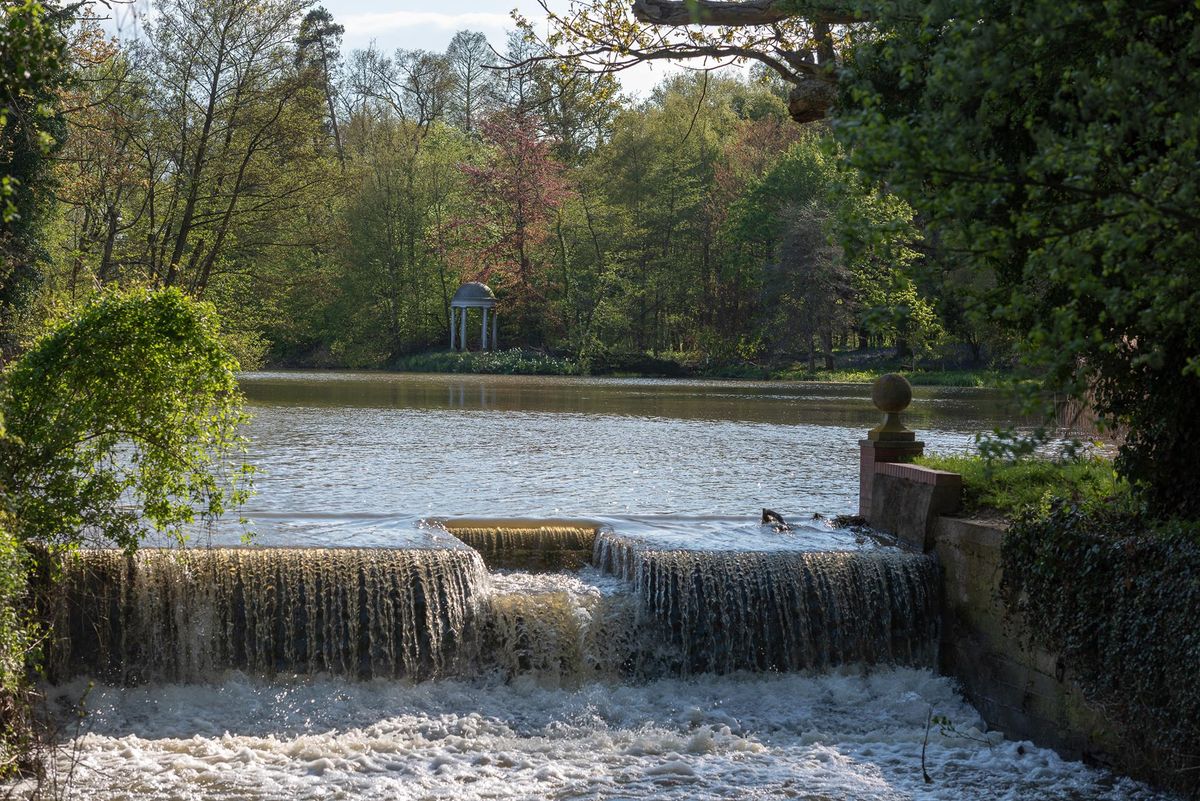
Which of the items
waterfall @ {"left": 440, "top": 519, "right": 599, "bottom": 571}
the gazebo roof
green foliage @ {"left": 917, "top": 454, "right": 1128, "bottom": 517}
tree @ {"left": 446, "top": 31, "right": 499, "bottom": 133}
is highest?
tree @ {"left": 446, "top": 31, "right": 499, "bottom": 133}

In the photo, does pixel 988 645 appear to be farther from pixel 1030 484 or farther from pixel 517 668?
pixel 517 668

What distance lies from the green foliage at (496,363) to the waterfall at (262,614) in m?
32.6

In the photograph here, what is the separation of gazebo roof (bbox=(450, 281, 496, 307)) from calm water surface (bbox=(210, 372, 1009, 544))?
1380 centimetres

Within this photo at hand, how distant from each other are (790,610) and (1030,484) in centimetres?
195

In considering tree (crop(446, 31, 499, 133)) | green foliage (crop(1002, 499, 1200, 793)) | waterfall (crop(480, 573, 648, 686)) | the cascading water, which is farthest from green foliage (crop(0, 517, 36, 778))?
tree (crop(446, 31, 499, 133))

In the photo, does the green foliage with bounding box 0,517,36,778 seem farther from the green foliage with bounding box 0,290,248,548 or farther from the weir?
the weir

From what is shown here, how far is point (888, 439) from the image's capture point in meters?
10.2

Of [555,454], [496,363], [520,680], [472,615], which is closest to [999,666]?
[520,680]

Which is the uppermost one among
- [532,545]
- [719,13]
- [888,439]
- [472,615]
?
[719,13]

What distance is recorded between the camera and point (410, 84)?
54781mm

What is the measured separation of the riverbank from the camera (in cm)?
3888

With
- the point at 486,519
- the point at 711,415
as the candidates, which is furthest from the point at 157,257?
the point at 486,519

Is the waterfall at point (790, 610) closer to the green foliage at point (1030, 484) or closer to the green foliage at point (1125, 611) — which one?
the green foliage at point (1030, 484)

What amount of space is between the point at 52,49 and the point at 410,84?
52642 millimetres
